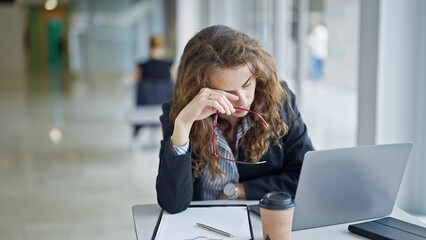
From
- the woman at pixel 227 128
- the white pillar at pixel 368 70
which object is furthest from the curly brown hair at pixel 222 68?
the white pillar at pixel 368 70

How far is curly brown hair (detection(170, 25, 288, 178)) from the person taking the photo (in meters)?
1.93

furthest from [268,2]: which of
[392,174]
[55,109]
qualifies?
[55,109]

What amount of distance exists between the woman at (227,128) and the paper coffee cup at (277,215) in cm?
42

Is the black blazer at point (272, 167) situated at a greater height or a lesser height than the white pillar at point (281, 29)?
lesser

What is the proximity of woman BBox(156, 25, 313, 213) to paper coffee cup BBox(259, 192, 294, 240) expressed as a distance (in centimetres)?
42

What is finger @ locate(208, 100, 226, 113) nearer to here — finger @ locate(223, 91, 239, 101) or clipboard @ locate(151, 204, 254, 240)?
finger @ locate(223, 91, 239, 101)

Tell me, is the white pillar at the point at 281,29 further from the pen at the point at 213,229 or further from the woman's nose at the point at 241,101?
the pen at the point at 213,229

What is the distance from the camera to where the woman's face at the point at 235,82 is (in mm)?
1889

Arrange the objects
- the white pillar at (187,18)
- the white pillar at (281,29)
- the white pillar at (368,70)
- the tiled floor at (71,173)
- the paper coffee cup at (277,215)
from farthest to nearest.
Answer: the white pillar at (187,18) → the white pillar at (281,29) → the tiled floor at (71,173) → the white pillar at (368,70) → the paper coffee cup at (277,215)

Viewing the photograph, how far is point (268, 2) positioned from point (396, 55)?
4067 mm

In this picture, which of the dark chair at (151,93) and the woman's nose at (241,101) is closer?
the woman's nose at (241,101)

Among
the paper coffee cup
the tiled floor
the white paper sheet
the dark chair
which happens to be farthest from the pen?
the dark chair

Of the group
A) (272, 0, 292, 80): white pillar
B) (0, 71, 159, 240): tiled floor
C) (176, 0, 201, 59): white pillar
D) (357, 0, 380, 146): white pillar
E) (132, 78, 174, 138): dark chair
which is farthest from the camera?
(176, 0, 201, 59): white pillar

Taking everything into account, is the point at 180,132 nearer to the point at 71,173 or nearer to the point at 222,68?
the point at 222,68
